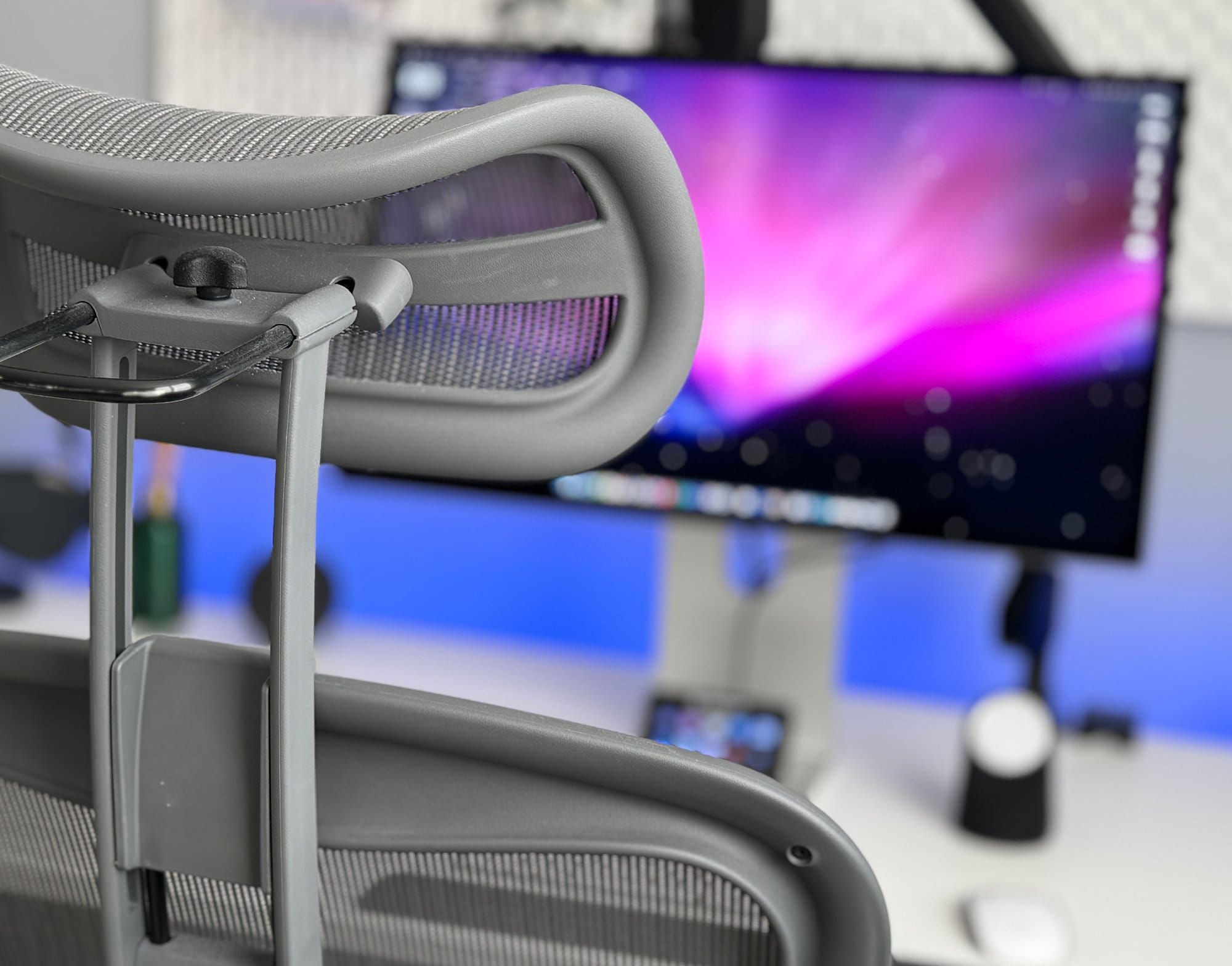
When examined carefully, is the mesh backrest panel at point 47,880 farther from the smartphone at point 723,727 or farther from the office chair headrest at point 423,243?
the smartphone at point 723,727

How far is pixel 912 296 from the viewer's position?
41.4 inches

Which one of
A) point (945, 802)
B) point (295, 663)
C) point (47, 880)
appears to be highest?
point (295, 663)

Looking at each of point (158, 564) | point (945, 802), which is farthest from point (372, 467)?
point (158, 564)

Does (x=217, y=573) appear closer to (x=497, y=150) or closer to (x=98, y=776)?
(x=98, y=776)

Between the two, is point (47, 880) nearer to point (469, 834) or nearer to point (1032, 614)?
point (469, 834)

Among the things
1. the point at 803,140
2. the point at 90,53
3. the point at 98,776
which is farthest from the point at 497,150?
the point at 90,53

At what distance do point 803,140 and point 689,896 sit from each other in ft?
2.35

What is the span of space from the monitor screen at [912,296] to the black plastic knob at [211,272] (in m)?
0.57

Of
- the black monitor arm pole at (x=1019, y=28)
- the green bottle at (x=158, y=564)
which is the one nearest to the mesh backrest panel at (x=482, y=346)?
the black monitor arm pole at (x=1019, y=28)

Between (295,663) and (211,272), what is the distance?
13 cm

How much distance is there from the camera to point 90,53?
163 centimetres

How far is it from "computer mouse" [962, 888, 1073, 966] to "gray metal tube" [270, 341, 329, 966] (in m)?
0.51

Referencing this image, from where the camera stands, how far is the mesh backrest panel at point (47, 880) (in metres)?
0.57

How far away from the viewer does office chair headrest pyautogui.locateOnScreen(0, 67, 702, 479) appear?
424 millimetres
